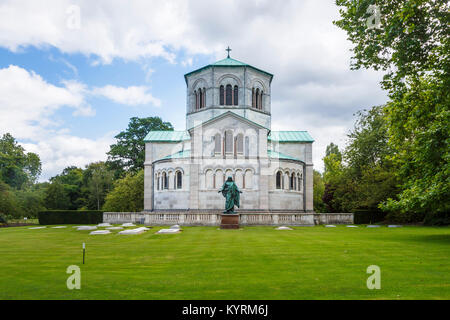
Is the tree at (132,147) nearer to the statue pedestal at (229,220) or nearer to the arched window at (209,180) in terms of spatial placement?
the arched window at (209,180)

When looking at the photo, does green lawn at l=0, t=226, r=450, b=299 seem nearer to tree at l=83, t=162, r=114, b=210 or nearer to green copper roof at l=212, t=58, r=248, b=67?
green copper roof at l=212, t=58, r=248, b=67

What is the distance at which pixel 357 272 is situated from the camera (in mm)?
11219

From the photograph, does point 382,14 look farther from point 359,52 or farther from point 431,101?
point 431,101

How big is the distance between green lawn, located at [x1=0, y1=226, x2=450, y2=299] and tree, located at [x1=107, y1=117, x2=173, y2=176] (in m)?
55.5

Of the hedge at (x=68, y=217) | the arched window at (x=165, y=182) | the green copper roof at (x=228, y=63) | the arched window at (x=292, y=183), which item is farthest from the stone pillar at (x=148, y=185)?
the arched window at (x=292, y=183)

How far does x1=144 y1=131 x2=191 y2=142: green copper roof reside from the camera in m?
52.0

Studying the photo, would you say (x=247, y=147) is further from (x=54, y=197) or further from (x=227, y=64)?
(x=54, y=197)

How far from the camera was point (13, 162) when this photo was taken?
244 ft

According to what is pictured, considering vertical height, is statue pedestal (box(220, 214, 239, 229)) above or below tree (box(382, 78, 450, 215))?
below

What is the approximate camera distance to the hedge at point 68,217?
44156 millimetres

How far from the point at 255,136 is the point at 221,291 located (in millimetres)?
36088

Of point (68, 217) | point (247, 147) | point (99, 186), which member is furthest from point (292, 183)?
point (99, 186)

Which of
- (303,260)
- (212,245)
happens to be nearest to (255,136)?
(212,245)

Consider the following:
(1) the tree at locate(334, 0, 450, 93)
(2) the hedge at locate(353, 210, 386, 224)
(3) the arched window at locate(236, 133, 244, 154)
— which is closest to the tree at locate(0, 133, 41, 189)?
(3) the arched window at locate(236, 133, 244, 154)
